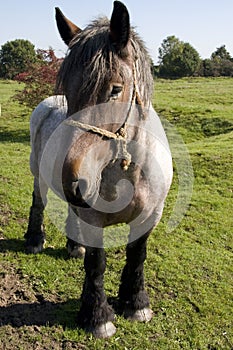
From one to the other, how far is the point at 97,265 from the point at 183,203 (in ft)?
13.8

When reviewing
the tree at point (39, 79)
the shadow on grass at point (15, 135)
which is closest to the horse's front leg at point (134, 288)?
the shadow on grass at point (15, 135)

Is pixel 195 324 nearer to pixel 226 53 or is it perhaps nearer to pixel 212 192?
pixel 212 192

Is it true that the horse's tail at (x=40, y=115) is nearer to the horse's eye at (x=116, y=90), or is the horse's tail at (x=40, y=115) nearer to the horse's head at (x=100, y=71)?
the horse's head at (x=100, y=71)

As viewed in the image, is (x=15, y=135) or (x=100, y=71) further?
(x=15, y=135)

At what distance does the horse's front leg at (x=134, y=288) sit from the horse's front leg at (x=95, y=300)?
0.28 m

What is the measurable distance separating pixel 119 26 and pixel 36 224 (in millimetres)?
3085

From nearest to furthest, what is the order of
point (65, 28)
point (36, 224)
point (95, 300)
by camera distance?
point (65, 28) → point (95, 300) → point (36, 224)

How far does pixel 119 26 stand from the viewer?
2.44 m

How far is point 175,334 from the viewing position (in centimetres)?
365

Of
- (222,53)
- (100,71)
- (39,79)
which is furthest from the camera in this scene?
(222,53)

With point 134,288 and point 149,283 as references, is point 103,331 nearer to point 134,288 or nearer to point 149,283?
point 134,288

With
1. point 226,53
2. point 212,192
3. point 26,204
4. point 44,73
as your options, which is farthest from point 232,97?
point 226,53

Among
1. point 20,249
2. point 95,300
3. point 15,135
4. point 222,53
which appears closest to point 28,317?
point 95,300

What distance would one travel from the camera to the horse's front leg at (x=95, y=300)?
3.37 m
